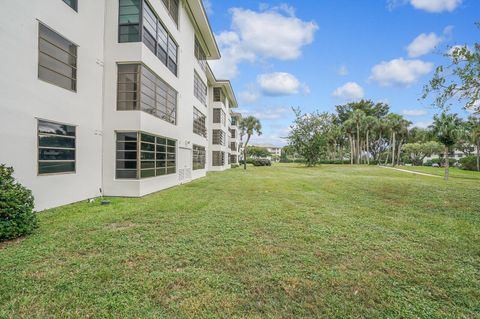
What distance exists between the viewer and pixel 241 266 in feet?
12.8

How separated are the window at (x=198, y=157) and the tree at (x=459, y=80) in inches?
595

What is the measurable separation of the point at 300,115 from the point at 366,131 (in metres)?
19.2

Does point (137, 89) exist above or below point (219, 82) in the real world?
below

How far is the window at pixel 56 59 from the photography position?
7.19 m

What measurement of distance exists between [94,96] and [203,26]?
1193 centimetres

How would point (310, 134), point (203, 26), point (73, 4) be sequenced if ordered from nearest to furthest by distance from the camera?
point (73, 4) < point (203, 26) < point (310, 134)

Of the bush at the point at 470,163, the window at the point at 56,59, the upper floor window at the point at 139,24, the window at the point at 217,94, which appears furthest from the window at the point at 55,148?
the bush at the point at 470,163

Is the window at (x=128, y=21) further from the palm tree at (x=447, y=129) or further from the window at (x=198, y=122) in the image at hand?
the palm tree at (x=447, y=129)

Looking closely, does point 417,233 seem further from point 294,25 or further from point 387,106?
point 387,106

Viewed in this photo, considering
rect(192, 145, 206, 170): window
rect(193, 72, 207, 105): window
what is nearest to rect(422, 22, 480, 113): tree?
rect(192, 145, 206, 170): window

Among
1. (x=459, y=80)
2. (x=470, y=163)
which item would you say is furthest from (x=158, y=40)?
(x=470, y=163)

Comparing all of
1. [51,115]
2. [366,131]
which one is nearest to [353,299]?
[51,115]

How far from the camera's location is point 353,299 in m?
3.05

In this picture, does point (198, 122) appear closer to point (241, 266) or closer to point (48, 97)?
point (48, 97)
